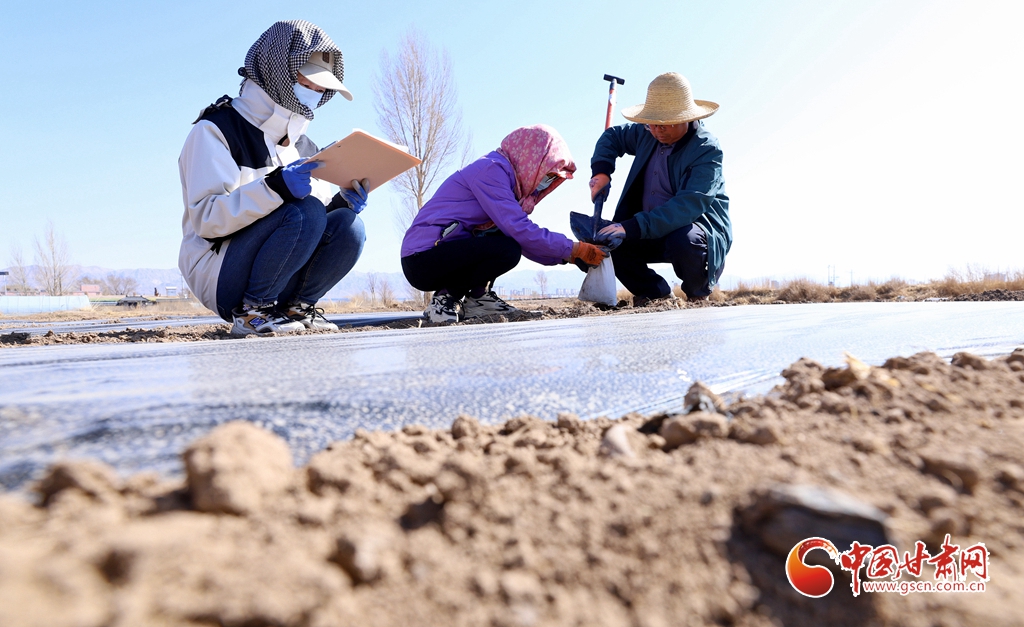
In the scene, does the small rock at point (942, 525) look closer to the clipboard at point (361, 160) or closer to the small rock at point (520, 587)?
the small rock at point (520, 587)

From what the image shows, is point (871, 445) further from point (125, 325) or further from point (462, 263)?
point (125, 325)

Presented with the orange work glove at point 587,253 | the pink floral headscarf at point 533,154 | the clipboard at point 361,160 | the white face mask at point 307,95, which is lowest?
the orange work glove at point 587,253

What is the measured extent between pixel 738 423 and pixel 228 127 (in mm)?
2510

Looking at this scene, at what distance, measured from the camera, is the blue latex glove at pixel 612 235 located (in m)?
3.21

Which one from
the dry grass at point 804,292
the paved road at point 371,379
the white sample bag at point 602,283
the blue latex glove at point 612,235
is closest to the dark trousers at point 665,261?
the white sample bag at point 602,283

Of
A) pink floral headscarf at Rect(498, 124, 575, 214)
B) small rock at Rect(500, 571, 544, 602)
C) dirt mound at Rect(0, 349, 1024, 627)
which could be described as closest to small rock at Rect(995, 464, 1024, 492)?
dirt mound at Rect(0, 349, 1024, 627)

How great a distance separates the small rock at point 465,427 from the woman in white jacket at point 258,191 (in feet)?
5.90

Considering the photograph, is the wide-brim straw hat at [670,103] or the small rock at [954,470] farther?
the wide-brim straw hat at [670,103]

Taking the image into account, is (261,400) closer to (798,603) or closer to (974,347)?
(798,603)

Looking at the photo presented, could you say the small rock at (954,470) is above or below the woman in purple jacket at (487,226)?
below

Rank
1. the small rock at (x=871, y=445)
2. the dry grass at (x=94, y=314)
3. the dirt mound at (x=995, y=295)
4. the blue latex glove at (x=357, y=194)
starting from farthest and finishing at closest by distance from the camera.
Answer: the dry grass at (x=94, y=314)
the dirt mound at (x=995, y=295)
the blue latex glove at (x=357, y=194)
the small rock at (x=871, y=445)

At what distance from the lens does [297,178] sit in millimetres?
2316

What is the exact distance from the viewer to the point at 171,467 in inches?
23.0

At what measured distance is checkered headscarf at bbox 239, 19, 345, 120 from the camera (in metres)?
2.46
